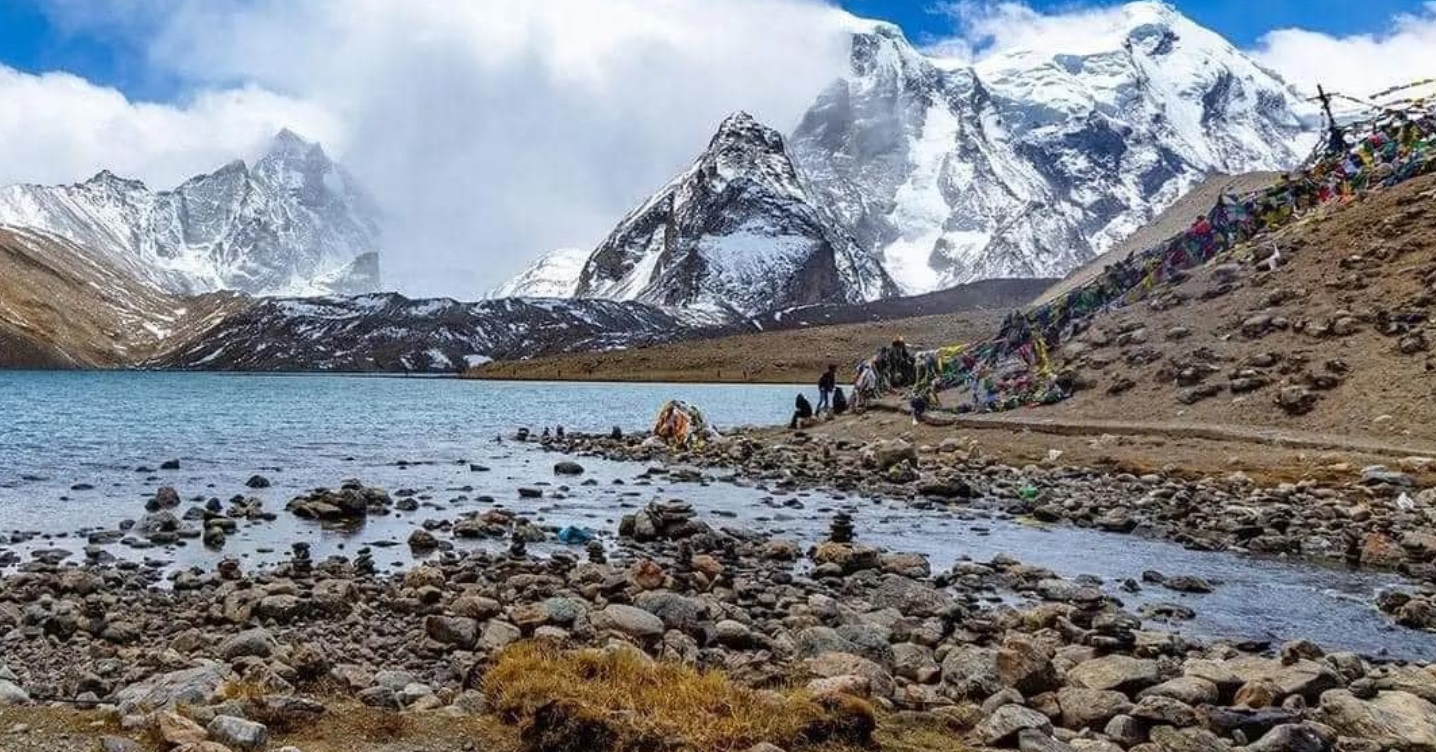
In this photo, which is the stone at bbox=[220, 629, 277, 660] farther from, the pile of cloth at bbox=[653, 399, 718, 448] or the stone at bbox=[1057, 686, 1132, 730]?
the pile of cloth at bbox=[653, 399, 718, 448]

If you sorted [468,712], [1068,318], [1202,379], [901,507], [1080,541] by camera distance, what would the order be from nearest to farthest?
[468,712] → [1080,541] → [901,507] → [1202,379] → [1068,318]

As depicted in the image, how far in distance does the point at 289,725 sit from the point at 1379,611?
55.4 feet

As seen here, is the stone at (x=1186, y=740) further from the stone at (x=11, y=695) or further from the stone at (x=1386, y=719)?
the stone at (x=11, y=695)

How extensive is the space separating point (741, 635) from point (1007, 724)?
4.78 m

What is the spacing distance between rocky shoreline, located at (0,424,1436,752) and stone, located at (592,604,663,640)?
4 cm

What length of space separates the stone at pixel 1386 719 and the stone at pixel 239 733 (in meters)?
10.6

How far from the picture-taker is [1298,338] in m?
40.2

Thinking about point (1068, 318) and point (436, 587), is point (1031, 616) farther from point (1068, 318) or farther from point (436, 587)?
point (1068, 318)

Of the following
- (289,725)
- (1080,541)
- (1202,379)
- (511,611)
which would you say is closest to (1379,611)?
(1080,541)

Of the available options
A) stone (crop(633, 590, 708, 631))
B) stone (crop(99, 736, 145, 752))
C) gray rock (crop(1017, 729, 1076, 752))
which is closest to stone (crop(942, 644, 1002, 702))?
gray rock (crop(1017, 729, 1076, 752))

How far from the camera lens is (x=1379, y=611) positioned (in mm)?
17797

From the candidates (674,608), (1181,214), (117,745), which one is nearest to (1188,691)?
(674,608)

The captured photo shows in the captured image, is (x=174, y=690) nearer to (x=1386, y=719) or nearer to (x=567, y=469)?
(x=1386, y=719)

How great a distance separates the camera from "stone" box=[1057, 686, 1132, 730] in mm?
11312
